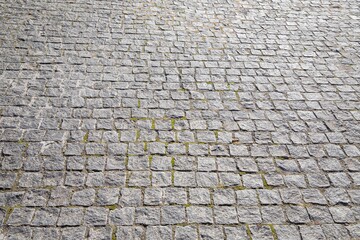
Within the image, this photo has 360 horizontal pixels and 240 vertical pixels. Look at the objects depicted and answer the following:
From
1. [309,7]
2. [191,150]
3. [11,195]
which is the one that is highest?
[309,7]

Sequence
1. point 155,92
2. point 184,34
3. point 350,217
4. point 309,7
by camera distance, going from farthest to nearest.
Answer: point 309,7 → point 184,34 → point 155,92 → point 350,217

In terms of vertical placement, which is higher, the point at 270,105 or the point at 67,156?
the point at 270,105

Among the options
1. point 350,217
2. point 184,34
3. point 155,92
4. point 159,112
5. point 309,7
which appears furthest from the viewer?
point 309,7

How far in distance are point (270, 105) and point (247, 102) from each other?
1.32 feet

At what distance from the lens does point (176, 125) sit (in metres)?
5.49

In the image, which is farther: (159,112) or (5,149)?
(159,112)

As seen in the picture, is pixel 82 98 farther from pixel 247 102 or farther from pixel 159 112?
pixel 247 102

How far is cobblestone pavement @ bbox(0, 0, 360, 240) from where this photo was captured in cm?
421

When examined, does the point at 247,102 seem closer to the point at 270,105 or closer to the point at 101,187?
the point at 270,105

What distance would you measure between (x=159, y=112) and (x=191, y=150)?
101cm

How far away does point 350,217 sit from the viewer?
4.27 m

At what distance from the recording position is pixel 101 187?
4.49m

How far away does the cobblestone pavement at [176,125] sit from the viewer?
421 centimetres

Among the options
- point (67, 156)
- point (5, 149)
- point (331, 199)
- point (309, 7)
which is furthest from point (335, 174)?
point (309, 7)
